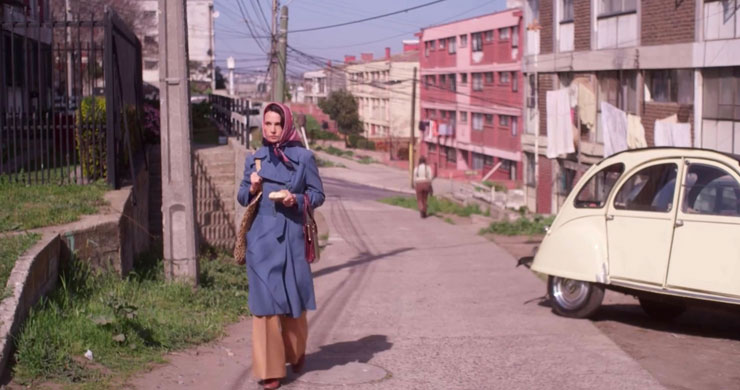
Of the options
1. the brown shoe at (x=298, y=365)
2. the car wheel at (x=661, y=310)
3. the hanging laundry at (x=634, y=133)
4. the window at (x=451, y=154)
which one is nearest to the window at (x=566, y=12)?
the hanging laundry at (x=634, y=133)

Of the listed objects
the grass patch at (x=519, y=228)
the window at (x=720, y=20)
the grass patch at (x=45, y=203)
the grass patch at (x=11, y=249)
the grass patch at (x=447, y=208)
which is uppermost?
the window at (x=720, y=20)

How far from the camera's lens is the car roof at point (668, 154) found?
8.14 metres

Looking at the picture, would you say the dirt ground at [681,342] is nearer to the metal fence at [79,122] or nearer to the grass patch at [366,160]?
the metal fence at [79,122]

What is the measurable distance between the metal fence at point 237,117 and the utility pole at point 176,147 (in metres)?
7.39

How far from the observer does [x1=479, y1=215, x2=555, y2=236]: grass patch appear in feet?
69.8

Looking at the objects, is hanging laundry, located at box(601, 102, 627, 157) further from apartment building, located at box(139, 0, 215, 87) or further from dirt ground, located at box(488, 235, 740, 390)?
apartment building, located at box(139, 0, 215, 87)

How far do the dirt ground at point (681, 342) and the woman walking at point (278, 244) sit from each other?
2626mm

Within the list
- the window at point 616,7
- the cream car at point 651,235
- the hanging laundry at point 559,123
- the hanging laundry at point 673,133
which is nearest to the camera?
the cream car at point 651,235

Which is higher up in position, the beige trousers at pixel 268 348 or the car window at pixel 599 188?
the car window at pixel 599 188

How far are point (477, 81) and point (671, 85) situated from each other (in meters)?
32.9

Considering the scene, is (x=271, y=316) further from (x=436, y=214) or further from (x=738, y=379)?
(x=436, y=214)

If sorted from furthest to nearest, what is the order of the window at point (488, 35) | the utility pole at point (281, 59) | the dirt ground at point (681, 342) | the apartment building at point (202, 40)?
1. the apartment building at point (202, 40)
2. the window at point (488, 35)
3. the utility pole at point (281, 59)
4. the dirt ground at point (681, 342)

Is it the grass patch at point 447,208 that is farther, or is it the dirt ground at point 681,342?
the grass patch at point 447,208

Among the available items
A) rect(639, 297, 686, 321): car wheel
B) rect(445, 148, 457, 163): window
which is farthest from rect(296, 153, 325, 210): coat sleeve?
rect(445, 148, 457, 163): window
